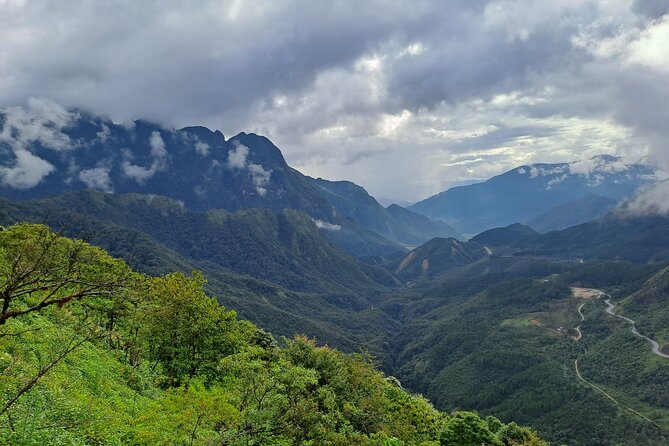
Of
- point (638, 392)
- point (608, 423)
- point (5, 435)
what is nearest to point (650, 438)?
point (608, 423)

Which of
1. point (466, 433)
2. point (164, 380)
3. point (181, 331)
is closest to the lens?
point (164, 380)

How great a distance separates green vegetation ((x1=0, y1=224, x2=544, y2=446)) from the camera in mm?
18984

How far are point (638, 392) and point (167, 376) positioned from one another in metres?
220

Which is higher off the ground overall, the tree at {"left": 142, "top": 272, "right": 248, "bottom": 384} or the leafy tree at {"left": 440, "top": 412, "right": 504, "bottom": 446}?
the tree at {"left": 142, "top": 272, "right": 248, "bottom": 384}

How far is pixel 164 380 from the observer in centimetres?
3684

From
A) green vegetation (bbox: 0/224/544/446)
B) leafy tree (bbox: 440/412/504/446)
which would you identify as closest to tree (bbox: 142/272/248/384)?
green vegetation (bbox: 0/224/544/446)

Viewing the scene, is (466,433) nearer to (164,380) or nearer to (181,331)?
(164,380)

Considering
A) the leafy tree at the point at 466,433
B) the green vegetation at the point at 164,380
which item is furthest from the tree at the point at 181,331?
the leafy tree at the point at 466,433

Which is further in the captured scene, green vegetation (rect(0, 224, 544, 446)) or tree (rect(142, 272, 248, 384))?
tree (rect(142, 272, 248, 384))

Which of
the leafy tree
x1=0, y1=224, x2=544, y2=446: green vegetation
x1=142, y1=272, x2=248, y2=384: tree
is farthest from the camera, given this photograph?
the leafy tree

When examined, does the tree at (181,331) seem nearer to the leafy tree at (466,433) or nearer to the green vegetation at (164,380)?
the green vegetation at (164,380)

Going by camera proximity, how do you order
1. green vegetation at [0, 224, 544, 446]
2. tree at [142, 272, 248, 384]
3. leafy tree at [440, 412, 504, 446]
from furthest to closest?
1. leafy tree at [440, 412, 504, 446]
2. tree at [142, 272, 248, 384]
3. green vegetation at [0, 224, 544, 446]

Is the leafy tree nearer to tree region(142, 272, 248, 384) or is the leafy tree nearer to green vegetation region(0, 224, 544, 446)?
green vegetation region(0, 224, 544, 446)

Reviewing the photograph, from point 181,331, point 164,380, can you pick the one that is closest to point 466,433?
point 164,380
